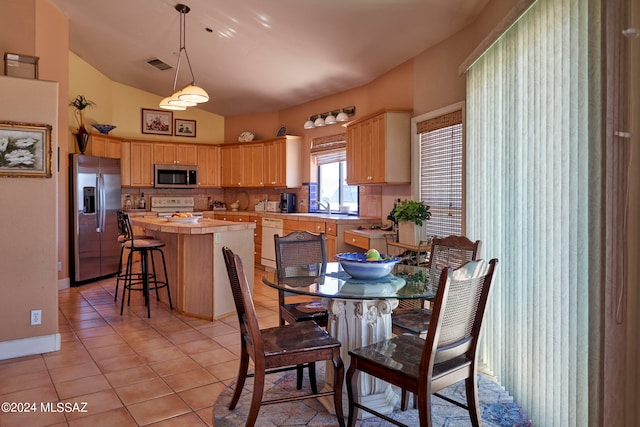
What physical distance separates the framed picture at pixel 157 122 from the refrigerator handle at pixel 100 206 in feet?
6.79

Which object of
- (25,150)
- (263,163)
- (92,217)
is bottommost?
(92,217)

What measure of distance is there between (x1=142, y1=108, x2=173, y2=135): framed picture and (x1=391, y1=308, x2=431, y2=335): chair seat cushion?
6.68 meters

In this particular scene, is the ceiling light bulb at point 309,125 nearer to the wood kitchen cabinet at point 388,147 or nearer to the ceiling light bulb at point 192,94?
the wood kitchen cabinet at point 388,147

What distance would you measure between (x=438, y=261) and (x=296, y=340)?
1246 millimetres

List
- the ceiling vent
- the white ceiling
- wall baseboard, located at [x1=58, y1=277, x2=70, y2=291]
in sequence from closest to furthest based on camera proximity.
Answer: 1. the white ceiling
2. wall baseboard, located at [x1=58, y1=277, x2=70, y2=291]
3. the ceiling vent

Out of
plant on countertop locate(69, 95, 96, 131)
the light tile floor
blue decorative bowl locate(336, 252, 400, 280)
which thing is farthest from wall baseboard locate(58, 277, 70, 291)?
blue decorative bowl locate(336, 252, 400, 280)

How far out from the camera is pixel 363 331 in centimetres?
240

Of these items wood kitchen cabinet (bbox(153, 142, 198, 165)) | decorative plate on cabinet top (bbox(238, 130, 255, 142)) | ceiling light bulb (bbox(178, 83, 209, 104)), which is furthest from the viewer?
decorative plate on cabinet top (bbox(238, 130, 255, 142))

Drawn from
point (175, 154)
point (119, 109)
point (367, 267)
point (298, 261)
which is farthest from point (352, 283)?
point (119, 109)

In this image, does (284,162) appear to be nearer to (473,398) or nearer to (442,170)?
(442,170)

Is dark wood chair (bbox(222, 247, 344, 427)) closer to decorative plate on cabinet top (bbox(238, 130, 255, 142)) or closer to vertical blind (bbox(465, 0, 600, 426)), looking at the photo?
vertical blind (bbox(465, 0, 600, 426))

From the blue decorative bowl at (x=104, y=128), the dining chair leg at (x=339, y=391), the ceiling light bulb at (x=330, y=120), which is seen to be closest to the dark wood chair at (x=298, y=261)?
the dining chair leg at (x=339, y=391)

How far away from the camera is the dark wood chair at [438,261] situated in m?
2.55

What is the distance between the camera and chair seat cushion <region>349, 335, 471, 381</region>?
74.4 inches
